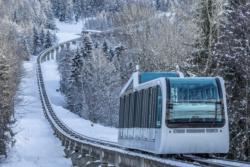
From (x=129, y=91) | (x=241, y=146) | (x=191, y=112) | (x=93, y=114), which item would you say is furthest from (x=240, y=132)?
(x=93, y=114)

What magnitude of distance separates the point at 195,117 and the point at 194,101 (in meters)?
0.55

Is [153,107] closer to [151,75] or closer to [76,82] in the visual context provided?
[151,75]

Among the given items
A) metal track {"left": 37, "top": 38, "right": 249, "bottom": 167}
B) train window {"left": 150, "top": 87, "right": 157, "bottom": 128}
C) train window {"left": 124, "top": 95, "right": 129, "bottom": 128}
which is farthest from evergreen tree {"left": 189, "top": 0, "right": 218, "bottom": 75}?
train window {"left": 150, "top": 87, "right": 157, "bottom": 128}

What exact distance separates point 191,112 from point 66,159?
22954 mm

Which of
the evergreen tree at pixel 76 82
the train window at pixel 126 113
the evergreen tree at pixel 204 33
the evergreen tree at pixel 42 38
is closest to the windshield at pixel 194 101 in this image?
the train window at pixel 126 113

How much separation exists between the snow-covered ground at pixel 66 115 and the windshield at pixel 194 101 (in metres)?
25.0

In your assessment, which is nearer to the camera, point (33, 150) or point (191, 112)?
point (191, 112)

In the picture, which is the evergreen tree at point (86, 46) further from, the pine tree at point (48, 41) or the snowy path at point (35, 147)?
the pine tree at point (48, 41)

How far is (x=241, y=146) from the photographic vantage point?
26.4m

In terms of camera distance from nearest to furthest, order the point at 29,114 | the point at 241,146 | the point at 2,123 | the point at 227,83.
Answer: the point at 241,146, the point at 227,83, the point at 2,123, the point at 29,114

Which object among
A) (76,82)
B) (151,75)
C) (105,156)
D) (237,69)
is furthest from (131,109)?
(76,82)

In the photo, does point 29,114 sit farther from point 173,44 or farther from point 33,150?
point 33,150

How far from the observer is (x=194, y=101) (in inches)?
719

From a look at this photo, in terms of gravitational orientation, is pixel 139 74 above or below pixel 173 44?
below
